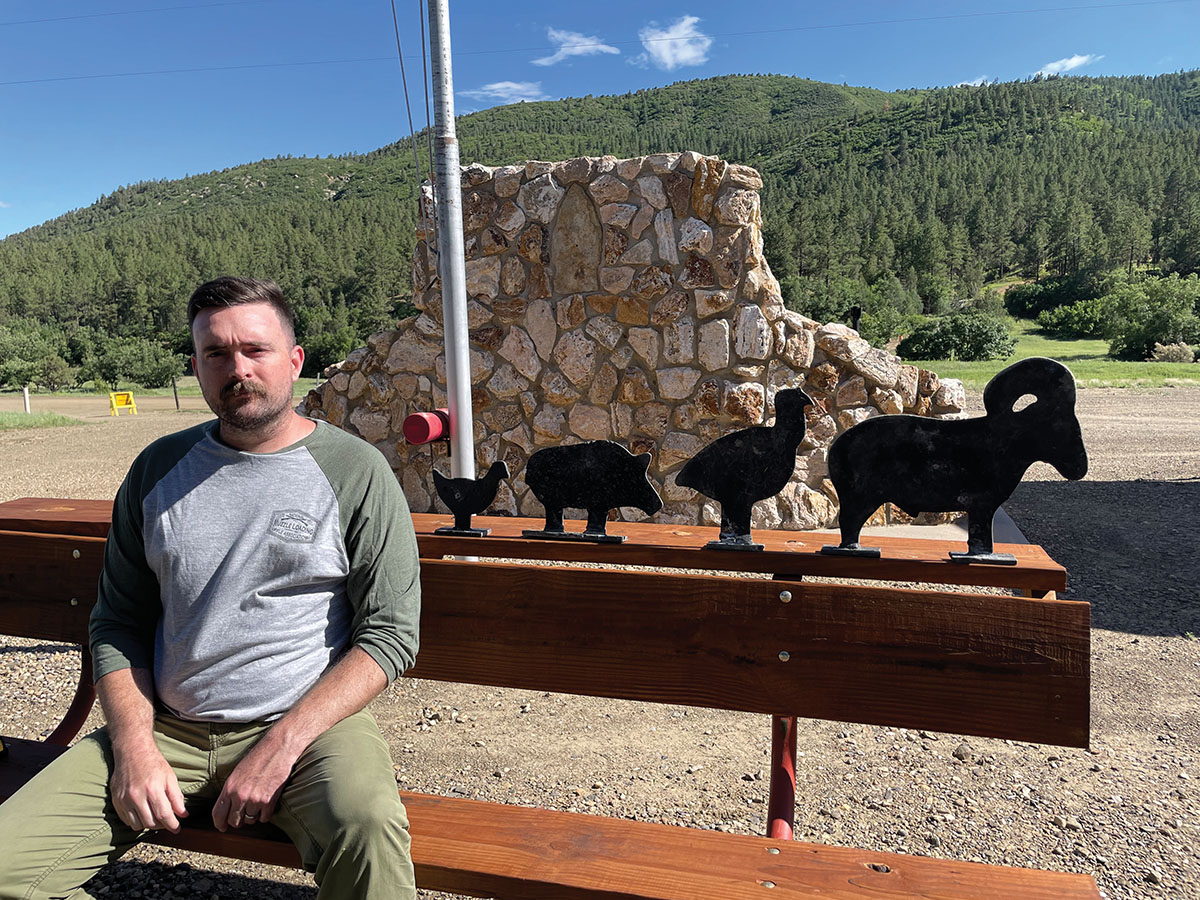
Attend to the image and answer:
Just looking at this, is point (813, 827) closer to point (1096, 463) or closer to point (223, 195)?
point (1096, 463)

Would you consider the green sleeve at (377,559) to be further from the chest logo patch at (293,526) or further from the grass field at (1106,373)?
the grass field at (1106,373)

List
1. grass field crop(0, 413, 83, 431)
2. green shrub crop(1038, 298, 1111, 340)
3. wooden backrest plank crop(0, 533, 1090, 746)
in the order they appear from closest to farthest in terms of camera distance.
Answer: wooden backrest plank crop(0, 533, 1090, 746) < grass field crop(0, 413, 83, 431) < green shrub crop(1038, 298, 1111, 340)

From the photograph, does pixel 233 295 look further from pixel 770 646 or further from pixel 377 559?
pixel 770 646

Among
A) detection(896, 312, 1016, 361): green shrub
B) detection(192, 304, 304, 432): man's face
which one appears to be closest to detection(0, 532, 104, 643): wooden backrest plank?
detection(192, 304, 304, 432): man's face

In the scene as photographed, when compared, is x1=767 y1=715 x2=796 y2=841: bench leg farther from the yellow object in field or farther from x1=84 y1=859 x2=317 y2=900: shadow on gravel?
the yellow object in field

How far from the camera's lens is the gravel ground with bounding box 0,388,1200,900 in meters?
2.06

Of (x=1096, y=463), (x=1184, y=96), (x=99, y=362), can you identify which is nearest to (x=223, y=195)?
(x=99, y=362)

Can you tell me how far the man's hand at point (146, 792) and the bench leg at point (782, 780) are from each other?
45.0 inches

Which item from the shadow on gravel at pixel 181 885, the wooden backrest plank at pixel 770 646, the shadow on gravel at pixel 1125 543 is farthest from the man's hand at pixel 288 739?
the shadow on gravel at pixel 1125 543

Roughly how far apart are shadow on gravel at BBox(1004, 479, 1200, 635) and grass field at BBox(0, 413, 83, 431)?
45.2 ft

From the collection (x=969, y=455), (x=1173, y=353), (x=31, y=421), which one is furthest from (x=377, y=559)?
(x=1173, y=353)

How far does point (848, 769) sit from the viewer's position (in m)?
2.51

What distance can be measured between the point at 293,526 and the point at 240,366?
1.07 feet

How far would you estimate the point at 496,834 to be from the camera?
144 centimetres
